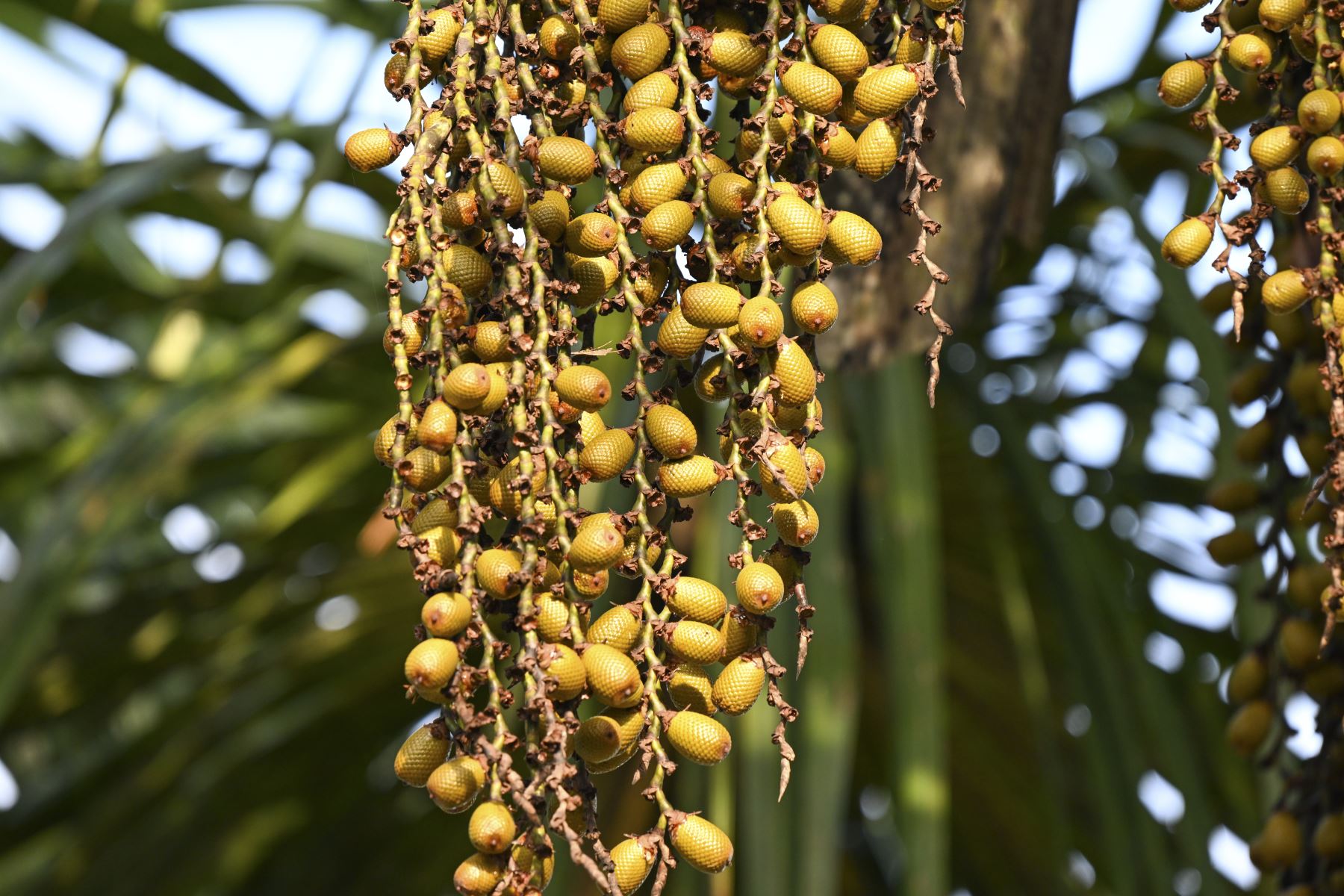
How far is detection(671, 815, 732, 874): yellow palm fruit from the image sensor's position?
0.41 m

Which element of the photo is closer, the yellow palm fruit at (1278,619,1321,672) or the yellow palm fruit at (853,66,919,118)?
the yellow palm fruit at (853,66,919,118)

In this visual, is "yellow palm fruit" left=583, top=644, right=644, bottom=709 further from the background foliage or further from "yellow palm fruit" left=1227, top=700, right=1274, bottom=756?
the background foliage

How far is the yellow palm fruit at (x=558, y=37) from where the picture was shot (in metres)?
0.46

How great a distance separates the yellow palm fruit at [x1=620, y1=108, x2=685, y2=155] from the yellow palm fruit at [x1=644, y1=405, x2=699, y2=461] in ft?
0.27

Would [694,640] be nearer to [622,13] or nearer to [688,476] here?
[688,476]

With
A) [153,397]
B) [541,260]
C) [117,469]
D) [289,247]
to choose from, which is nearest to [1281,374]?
[541,260]

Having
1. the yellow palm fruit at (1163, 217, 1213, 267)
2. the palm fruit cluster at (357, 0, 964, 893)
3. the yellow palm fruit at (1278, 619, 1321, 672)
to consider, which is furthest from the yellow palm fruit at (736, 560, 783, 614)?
the yellow palm fruit at (1278, 619, 1321, 672)

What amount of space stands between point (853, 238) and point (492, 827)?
210 millimetres

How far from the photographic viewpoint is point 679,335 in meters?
0.43

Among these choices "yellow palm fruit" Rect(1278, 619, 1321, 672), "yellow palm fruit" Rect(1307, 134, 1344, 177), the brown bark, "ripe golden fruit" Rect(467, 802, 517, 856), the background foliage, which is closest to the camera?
"ripe golden fruit" Rect(467, 802, 517, 856)

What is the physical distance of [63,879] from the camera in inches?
56.8

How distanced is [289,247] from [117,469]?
0.34 meters

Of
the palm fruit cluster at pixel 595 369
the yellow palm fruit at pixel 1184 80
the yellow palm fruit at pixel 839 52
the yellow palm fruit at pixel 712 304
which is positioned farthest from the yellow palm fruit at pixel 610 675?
the yellow palm fruit at pixel 1184 80

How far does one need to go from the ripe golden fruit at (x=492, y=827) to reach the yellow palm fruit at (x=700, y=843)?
0.05 metres
